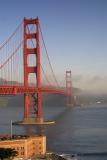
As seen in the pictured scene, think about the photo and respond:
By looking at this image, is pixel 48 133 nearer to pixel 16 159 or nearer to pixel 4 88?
pixel 4 88

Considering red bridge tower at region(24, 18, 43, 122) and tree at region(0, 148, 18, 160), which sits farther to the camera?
red bridge tower at region(24, 18, 43, 122)

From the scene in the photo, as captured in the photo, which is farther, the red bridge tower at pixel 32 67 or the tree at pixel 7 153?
the red bridge tower at pixel 32 67

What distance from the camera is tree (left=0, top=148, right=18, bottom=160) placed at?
40653 millimetres

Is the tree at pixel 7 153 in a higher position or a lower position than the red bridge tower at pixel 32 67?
lower

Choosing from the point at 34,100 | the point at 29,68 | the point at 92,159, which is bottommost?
the point at 92,159

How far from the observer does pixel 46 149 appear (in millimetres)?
50656

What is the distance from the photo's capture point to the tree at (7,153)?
40.7 metres

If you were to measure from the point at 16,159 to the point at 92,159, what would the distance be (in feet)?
23.5

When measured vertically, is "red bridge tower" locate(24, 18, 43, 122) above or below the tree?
above

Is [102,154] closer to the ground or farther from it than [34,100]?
closer to the ground

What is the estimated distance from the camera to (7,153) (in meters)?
41.2

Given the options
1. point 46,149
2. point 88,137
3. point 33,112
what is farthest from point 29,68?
point 46,149

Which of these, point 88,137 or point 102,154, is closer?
point 102,154

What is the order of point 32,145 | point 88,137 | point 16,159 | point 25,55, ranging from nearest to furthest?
point 16,159 → point 32,145 → point 88,137 → point 25,55
